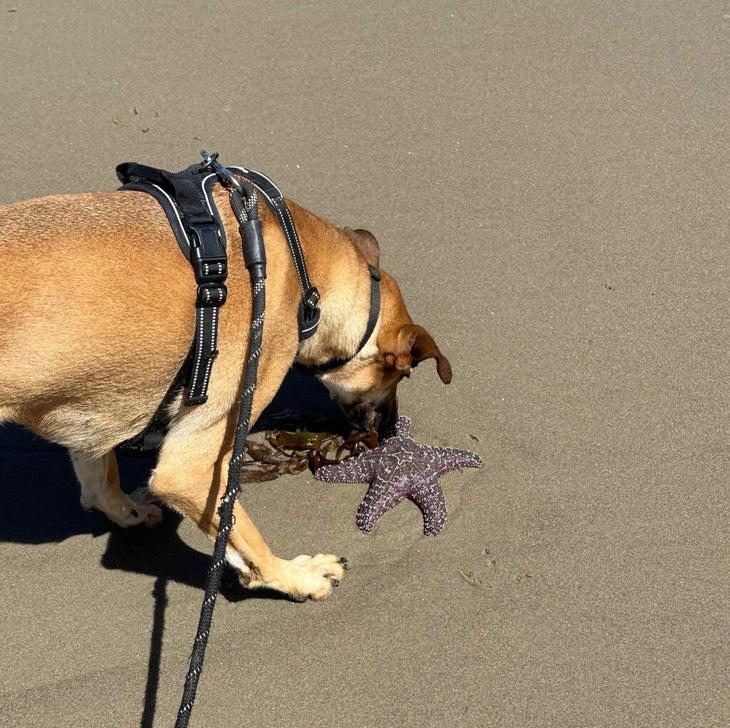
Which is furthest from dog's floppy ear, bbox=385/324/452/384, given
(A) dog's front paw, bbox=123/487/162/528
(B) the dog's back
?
(A) dog's front paw, bbox=123/487/162/528

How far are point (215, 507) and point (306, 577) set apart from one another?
0.69 metres

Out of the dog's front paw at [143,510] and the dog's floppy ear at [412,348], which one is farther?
the dog's front paw at [143,510]

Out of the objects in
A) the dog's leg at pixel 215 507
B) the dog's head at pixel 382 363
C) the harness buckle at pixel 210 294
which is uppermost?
the harness buckle at pixel 210 294

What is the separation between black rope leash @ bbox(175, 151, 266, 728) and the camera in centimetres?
294

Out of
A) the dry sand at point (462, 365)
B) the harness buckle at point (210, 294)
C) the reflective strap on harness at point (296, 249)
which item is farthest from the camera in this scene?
the dry sand at point (462, 365)

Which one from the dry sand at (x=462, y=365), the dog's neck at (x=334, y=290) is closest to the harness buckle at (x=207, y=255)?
the dog's neck at (x=334, y=290)

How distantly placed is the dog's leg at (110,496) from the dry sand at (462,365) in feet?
0.41

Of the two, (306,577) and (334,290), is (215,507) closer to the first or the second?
(306,577)

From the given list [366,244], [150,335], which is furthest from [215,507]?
[366,244]

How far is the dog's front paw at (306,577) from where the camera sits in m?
3.94

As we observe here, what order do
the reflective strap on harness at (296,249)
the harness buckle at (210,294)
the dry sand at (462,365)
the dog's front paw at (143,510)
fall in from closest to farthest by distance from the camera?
the harness buckle at (210,294) < the reflective strap on harness at (296,249) < the dry sand at (462,365) < the dog's front paw at (143,510)

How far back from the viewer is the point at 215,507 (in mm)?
3627

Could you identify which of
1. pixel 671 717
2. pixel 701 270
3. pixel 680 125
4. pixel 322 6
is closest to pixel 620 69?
pixel 680 125

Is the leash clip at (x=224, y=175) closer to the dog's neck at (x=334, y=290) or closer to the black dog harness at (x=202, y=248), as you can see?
the black dog harness at (x=202, y=248)
